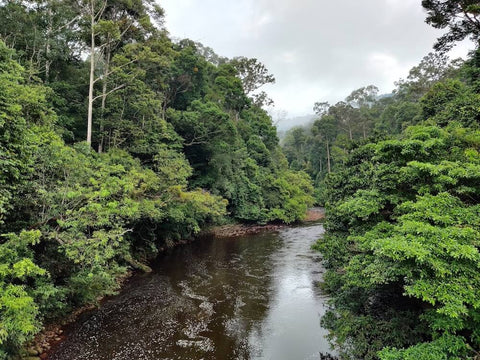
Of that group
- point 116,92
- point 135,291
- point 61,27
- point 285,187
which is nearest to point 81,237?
point 135,291

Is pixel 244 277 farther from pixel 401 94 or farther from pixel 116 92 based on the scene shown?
pixel 401 94

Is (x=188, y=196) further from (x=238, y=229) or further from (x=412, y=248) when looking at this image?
(x=412, y=248)

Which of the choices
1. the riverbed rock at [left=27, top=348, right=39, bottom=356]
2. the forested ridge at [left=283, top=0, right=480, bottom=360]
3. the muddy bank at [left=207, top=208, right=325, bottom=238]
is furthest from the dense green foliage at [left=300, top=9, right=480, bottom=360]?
the muddy bank at [left=207, top=208, right=325, bottom=238]

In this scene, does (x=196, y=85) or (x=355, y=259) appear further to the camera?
(x=196, y=85)

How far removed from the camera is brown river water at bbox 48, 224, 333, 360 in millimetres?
8750

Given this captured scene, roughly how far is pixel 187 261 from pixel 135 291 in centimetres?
540

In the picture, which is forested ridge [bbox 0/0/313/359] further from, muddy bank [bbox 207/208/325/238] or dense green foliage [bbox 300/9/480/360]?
dense green foliage [bbox 300/9/480/360]

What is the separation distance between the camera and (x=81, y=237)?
354 inches

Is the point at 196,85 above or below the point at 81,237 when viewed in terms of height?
above

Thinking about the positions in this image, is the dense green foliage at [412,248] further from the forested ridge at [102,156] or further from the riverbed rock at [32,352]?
the riverbed rock at [32,352]

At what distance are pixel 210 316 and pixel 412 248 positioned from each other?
8394 millimetres

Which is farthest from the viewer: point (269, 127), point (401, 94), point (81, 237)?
point (401, 94)

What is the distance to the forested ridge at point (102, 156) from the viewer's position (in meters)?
7.97

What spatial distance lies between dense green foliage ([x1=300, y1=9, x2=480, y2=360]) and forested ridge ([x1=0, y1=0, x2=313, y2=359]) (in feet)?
23.8
